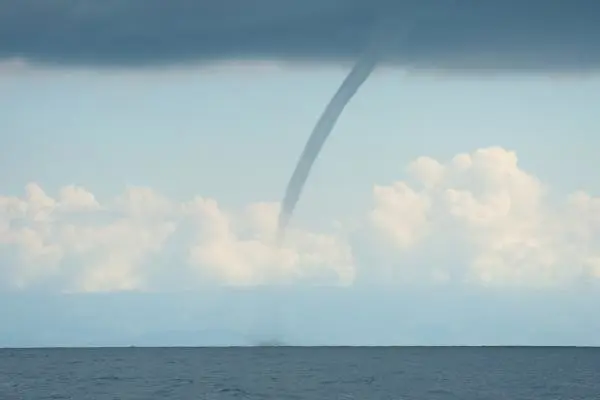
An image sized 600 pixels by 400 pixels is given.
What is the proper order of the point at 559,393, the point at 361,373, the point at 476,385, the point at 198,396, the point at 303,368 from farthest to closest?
the point at 303,368, the point at 361,373, the point at 476,385, the point at 559,393, the point at 198,396

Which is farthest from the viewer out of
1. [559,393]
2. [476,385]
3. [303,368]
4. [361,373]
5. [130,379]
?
[303,368]

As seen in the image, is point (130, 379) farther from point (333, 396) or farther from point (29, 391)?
point (333, 396)

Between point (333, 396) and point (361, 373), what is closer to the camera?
point (333, 396)

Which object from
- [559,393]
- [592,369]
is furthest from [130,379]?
[592,369]

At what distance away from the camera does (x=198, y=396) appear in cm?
9575

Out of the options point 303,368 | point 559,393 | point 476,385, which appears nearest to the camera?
point 559,393

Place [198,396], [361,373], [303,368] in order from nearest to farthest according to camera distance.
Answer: [198,396] → [361,373] → [303,368]

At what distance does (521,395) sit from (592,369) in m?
65.0

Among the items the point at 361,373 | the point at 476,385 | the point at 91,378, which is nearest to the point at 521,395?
the point at 476,385

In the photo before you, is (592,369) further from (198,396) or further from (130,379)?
(198,396)

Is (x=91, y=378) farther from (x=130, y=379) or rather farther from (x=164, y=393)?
(x=164, y=393)

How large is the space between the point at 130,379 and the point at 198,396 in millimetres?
30366

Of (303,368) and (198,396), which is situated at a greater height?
(303,368)

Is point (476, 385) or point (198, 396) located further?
point (476, 385)
